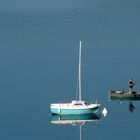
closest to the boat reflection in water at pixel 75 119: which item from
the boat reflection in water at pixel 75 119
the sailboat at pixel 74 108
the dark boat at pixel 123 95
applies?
the boat reflection in water at pixel 75 119

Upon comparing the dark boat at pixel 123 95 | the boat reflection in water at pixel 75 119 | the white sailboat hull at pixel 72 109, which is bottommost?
the boat reflection in water at pixel 75 119

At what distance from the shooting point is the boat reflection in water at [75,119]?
42.4m

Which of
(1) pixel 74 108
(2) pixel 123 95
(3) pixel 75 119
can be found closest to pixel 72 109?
(1) pixel 74 108

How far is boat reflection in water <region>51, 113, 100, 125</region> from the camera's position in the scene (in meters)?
42.4

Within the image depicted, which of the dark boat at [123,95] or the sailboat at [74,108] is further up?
the dark boat at [123,95]

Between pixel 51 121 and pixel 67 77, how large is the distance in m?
11.3

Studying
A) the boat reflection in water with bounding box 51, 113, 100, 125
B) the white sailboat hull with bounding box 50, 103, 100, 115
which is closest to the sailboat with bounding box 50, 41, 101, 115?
the white sailboat hull with bounding box 50, 103, 100, 115

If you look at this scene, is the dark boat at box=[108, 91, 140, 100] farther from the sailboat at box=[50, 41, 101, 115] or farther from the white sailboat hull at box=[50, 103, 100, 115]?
the white sailboat hull at box=[50, 103, 100, 115]

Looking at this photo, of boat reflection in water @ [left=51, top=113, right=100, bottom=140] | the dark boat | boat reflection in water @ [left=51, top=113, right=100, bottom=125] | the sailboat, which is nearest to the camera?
boat reflection in water @ [left=51, top=113, right=100, bottom=140]

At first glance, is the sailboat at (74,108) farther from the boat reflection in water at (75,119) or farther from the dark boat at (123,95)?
the dark boat at (123,95)

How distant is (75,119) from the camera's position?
42.9 meters

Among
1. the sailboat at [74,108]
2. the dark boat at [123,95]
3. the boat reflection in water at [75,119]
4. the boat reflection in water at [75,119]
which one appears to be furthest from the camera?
the dark boat at [123,95]

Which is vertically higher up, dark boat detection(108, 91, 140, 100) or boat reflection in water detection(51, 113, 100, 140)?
dark boat detection(108, 91, 140, 100)

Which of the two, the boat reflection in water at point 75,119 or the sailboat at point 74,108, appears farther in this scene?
the sailboat at point 74,108
